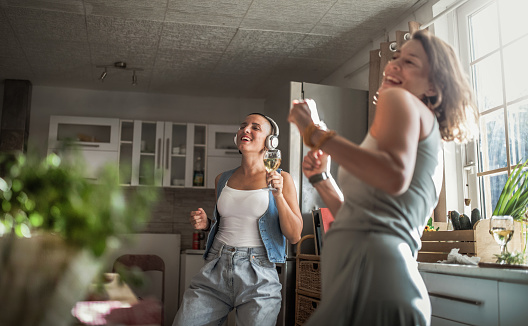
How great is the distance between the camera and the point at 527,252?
8.30ft

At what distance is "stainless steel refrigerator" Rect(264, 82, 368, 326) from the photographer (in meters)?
3.79

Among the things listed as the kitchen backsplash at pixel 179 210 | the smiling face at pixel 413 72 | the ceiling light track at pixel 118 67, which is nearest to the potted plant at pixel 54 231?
the smiling face at pixel 413 72

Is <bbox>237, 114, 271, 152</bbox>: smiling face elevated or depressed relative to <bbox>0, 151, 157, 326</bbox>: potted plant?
elevated

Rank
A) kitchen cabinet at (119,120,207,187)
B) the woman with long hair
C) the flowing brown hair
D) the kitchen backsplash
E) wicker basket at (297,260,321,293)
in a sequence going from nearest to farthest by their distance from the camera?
the woman with long hair, the flowing brown hair, wicker basket at (297,260,321,293), kitchen cabinet at (119,120,207,187), the kitchen backsplash

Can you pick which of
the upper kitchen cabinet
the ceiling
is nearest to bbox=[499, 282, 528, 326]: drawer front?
the ceiling

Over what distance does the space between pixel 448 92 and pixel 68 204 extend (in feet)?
2.51

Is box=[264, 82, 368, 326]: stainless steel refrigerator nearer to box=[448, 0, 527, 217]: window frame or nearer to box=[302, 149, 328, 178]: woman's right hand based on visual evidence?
box=[448, 0, 527, 217]: window frame

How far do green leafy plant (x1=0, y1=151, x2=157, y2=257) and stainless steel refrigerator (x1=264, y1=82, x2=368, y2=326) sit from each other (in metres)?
3.01

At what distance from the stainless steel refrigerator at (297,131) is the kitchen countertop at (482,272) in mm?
1617

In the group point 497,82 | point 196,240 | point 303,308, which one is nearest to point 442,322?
point 303,308

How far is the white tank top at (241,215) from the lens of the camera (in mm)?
2322

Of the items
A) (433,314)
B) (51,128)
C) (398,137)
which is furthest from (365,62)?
(398,137)

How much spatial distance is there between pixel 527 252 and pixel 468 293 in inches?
29.7

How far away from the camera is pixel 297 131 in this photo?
12.6 feet
